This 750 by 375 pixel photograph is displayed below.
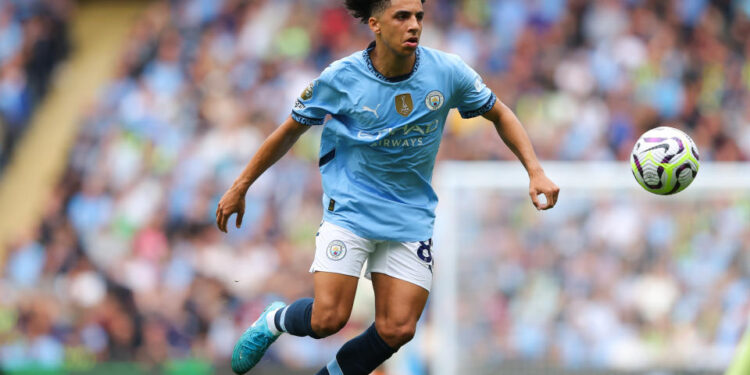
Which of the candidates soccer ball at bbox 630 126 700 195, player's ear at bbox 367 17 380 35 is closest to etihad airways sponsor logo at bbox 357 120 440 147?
player's ear at bbox 367 17 380 35

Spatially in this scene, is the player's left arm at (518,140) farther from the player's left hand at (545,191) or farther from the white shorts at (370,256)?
the white shorts at (370,256)

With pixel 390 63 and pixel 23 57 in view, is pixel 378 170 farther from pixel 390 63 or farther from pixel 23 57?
pixel 23 57

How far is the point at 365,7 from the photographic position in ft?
21.3

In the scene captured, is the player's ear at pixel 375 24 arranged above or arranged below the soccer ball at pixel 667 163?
above

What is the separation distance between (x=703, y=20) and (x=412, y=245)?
31.3 ft

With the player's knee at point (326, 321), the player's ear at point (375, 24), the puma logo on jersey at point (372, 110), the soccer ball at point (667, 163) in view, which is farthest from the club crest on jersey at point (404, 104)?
the soccer ball at point (667, 163)

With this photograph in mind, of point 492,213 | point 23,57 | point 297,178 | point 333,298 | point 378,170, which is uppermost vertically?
point 23,57

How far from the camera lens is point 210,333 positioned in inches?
508

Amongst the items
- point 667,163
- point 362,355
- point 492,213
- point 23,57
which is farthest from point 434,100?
point 23,57

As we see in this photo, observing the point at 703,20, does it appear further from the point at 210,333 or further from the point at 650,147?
the point at 650,147

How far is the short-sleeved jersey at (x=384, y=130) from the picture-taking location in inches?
252

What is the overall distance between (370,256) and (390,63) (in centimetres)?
114

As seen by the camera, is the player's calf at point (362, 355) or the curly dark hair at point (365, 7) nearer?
the curly dark hair at point (365, 7)

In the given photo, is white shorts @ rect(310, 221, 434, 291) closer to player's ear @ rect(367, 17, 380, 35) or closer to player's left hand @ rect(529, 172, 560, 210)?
player's left hand @ rect(529, 172, 560, 210)
